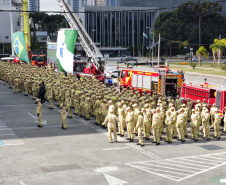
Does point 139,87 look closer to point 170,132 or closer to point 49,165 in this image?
point 170,132

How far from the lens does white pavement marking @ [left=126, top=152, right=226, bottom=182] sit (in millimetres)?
13195

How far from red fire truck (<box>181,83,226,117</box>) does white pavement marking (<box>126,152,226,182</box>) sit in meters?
5.88

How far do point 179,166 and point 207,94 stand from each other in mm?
9245

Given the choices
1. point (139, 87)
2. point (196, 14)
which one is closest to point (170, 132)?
Answer: point (139, 87)

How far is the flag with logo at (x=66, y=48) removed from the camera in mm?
30219

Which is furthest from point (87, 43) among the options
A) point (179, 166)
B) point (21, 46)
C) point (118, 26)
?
point (118, 26)

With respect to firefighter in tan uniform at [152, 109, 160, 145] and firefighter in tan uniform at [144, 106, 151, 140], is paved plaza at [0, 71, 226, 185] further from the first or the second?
firefighter in tan uniform at [144, 106, 151, 140]

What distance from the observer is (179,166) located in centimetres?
1405

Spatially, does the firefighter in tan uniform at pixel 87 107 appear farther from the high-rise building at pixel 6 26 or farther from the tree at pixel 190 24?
the high-rise building at pixel 6 26

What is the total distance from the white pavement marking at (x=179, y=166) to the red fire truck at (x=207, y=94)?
5876 millimetres

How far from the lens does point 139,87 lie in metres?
29.5

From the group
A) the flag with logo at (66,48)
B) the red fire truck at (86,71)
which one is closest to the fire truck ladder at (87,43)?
the red fire truck at (86,71)

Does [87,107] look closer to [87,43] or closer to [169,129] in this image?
[169,129]

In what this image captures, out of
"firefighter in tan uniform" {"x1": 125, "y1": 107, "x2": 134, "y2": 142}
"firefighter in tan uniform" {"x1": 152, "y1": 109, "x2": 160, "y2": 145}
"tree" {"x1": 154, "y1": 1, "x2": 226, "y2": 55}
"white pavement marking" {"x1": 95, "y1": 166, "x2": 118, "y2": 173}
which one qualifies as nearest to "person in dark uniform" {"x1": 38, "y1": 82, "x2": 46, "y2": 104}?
"firefighter in tan uniform" {"x1": 125, "y1": 107, "x2": 134, "y2": 142}
